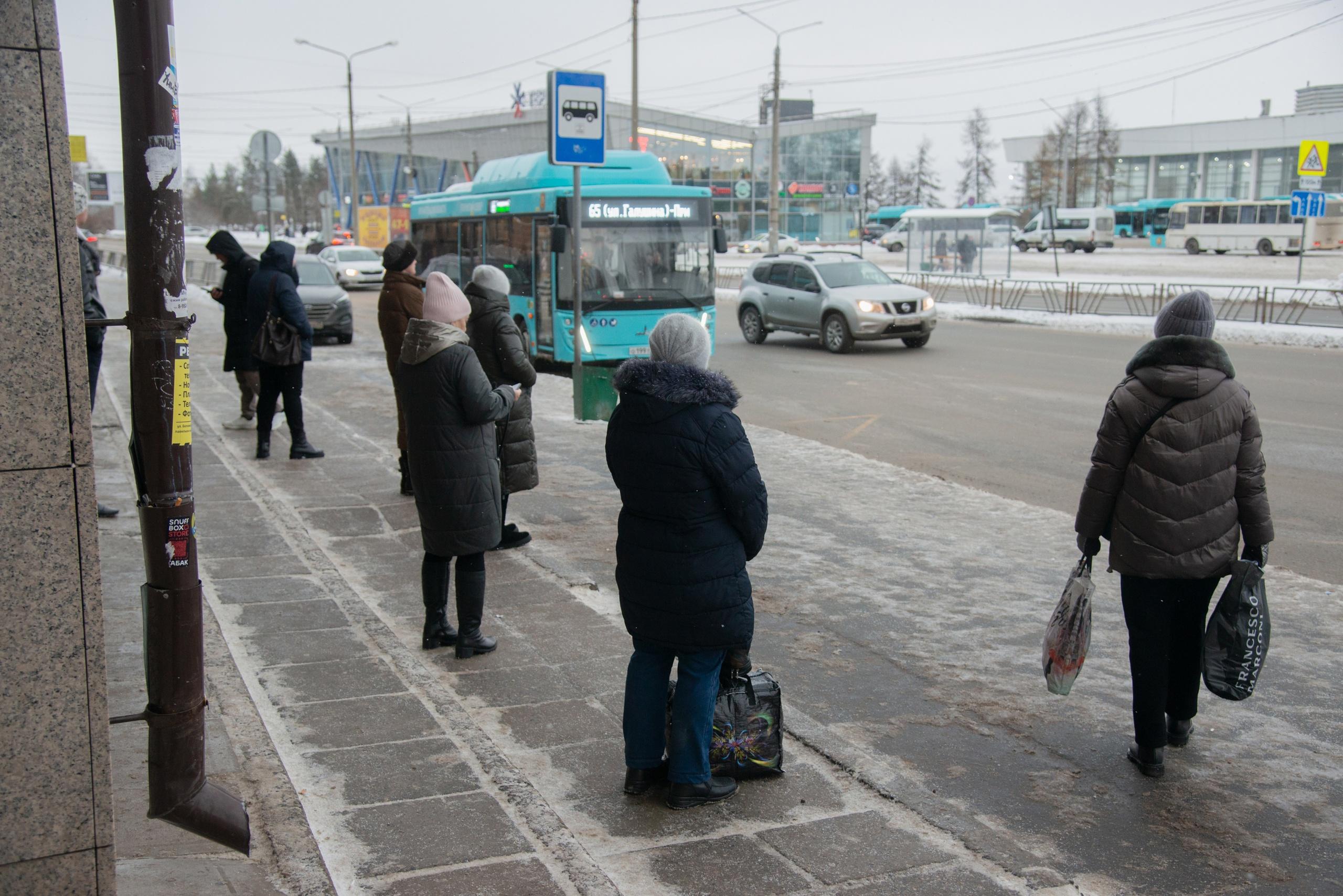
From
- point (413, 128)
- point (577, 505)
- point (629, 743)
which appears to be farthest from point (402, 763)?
point (413, 128)

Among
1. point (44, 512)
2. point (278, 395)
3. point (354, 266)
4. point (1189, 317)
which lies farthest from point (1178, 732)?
point (354, 266)

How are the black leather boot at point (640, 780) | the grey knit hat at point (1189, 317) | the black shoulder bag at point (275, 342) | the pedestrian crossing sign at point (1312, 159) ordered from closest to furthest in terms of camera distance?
the black leather boot at point (640, 780) → the grey knit hat at point (1189, 317) → the black shoulder bag at point (275, 342) → the pedestrian crossing sign at point (1312, 159)

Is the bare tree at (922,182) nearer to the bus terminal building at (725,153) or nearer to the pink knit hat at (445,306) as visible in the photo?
the bus terminal building at (725,153)

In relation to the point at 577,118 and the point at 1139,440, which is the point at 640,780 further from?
the point at 577,118

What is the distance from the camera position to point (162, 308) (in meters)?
3.17

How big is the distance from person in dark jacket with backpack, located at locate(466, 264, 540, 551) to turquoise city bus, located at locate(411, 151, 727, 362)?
26.8ft

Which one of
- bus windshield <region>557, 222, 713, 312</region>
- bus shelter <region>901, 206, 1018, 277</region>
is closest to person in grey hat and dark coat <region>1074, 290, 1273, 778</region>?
bus windshield <region>557, 222, 713, 312</region>

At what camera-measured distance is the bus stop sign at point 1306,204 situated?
26.0 metres

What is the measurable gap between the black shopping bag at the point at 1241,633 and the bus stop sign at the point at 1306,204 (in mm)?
24821

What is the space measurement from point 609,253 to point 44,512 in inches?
547

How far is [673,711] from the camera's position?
3.99 m

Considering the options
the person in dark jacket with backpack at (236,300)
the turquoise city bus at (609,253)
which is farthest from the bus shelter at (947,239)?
the person in dark jacket with backpack at (236,300)

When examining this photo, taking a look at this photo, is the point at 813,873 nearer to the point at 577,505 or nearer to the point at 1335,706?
the point at 1335,706

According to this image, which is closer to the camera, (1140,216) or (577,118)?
(577,118)
